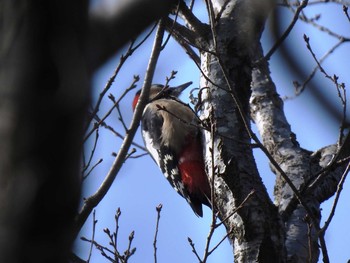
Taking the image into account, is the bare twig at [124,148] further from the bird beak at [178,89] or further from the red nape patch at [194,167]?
the bird beak at [178,89]

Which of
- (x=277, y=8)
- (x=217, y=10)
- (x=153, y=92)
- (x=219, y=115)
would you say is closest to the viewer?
(x=277, y=8)

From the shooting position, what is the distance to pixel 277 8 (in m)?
1.25

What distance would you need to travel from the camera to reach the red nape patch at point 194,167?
5.59 metres

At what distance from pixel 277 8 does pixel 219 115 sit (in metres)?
2.36

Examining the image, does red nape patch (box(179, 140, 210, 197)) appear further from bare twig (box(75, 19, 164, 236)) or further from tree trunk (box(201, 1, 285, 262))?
bare twig (box(75, 19, 164, 236))

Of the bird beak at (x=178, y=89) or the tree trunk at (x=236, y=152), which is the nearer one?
the tree trunk at (x=236, y=152)

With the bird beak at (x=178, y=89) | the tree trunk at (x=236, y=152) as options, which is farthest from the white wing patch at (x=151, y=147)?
the tree trunk at (x=236, y=152)

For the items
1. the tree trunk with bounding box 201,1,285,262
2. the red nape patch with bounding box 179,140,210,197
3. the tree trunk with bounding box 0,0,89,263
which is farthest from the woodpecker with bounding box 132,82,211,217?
the tree trunk with bounding box 0,0,89,263

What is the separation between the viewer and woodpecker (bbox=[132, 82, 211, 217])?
18.4 ft

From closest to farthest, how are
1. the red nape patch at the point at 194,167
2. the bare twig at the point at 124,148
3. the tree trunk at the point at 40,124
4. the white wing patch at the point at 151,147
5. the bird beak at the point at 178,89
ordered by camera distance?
the tree trunk at the point at 40,124
the bare twig at the point at 124,148
the red nape patch at the point at 194,167
the white wing patch at the point at 151,147
the bird beak at the point at 178,89

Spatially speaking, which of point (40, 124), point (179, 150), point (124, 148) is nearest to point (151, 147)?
point (179, 150)

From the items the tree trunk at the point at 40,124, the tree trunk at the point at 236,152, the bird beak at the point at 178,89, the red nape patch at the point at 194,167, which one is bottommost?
the tree trunk at the point at 40,124

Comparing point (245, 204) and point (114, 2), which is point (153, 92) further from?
point (114, 2)

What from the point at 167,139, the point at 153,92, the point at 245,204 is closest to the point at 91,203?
the point at 245,204
